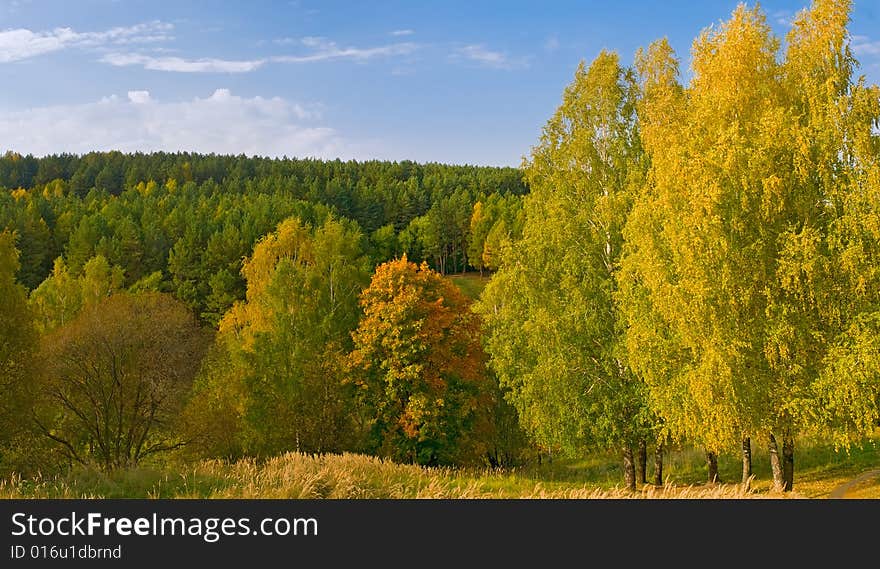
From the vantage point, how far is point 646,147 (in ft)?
68.4

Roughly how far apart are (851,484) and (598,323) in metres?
9.93

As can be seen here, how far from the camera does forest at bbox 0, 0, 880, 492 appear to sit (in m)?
17.2

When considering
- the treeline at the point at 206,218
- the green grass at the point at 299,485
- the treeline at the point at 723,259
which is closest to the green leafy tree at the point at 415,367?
the treeline at the point at 723,259

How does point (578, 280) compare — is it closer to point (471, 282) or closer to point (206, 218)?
point (471, 282)

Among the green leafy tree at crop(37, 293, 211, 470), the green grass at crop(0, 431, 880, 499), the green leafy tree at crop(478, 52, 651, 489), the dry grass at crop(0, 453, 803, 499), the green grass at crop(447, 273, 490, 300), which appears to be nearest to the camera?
the dry grass at crop(0, 453, 803, 499)

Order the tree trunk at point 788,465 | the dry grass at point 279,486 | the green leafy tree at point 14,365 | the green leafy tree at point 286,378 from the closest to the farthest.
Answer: the dry grass at point 279,486 < the tree trunk at point 788,465 < the green leafy tree at point 14,365 < the green leafy tree at point 286,378

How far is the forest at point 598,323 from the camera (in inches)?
676

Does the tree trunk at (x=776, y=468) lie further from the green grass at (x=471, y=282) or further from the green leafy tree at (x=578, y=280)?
the green grass at (x=471, y=282)

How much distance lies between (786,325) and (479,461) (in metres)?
22.1

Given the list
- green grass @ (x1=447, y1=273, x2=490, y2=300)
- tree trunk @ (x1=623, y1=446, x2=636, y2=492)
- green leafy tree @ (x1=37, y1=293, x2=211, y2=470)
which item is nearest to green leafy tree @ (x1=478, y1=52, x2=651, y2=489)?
tree trunk @ (x1=623, y1=446, x2=636, y2=492)

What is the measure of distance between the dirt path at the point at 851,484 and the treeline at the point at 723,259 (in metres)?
1.47

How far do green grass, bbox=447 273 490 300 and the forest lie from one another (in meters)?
54.8

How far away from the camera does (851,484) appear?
2173 centimetres

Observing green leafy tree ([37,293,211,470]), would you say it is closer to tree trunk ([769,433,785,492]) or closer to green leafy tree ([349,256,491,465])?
green leafy tree ([349,256,491,465])
